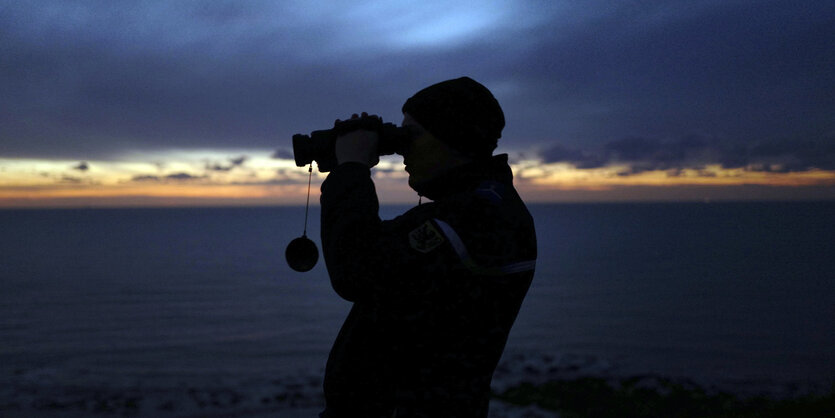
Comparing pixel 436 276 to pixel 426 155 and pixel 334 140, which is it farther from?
pixel 334 140

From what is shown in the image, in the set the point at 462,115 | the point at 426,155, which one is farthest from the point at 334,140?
the point at 462,115

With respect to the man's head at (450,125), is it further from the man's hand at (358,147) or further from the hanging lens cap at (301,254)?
the hanging lens cap at (301,254)

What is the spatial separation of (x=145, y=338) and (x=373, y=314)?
32.5 m

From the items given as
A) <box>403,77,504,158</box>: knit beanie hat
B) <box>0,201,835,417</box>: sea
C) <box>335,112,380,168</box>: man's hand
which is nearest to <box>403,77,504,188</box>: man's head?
<box>403,77,504,158</box>: knit beanie hat

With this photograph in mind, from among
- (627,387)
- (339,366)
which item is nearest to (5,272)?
(627,387)

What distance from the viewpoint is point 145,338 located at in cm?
3005

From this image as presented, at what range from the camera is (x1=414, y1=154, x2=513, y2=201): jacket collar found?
2.05 metres

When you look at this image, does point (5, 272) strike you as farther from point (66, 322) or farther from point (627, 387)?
point (627, 387)

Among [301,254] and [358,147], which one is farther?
[301,254]

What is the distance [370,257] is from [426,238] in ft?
0.63

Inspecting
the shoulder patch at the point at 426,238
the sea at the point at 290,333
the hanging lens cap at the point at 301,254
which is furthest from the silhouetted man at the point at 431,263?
the sea at the point at 290,333

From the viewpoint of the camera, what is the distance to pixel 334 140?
6.85 feet

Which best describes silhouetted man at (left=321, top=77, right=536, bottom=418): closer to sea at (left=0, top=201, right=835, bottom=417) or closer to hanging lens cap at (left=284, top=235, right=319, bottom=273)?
hanging lens cap at (left=284, top=235, right=319, bottom=273)

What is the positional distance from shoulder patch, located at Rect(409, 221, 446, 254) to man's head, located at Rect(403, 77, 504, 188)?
0.41 metres
